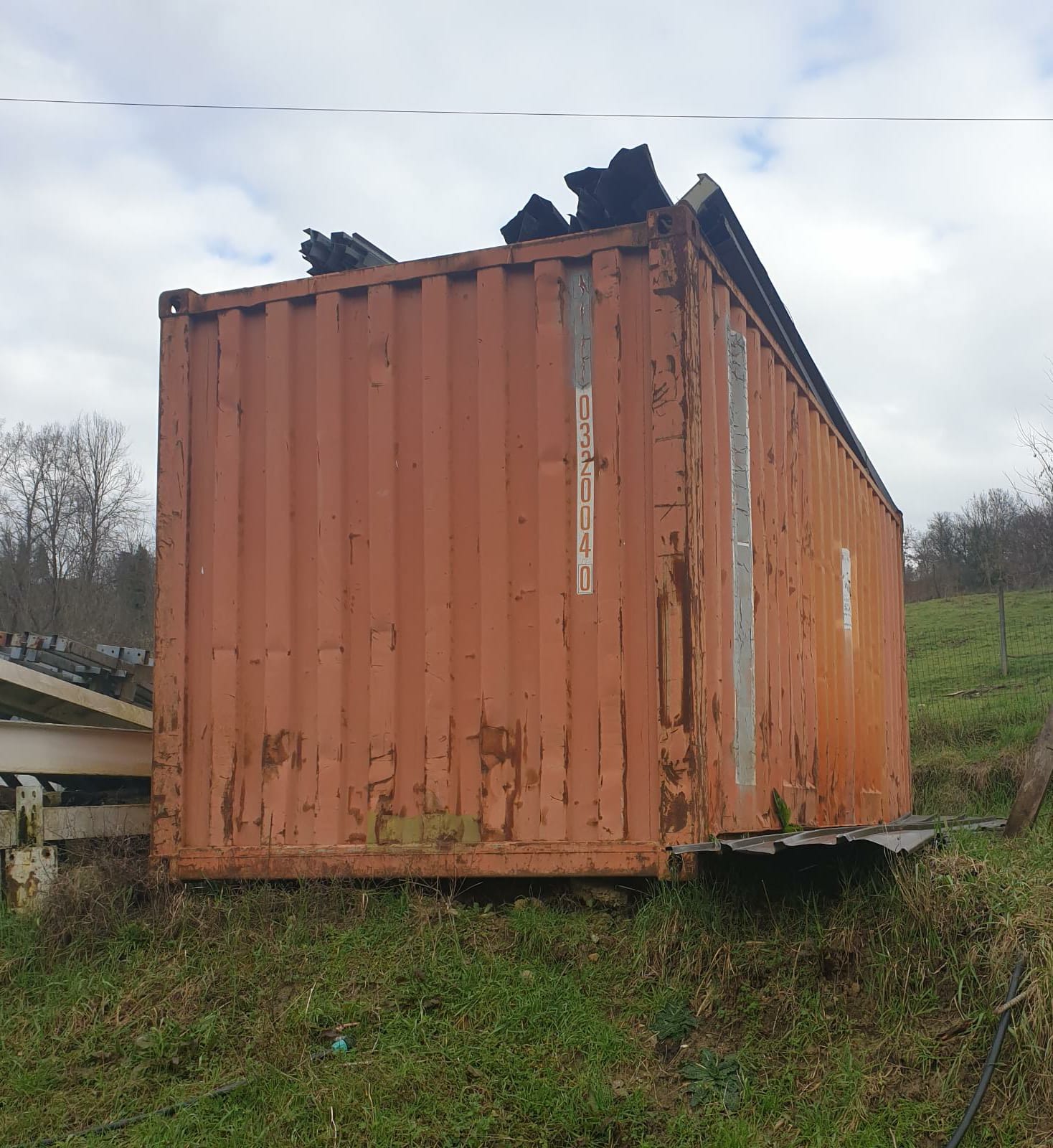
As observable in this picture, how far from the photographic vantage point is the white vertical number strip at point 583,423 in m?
4.52

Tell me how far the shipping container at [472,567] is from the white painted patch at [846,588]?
186 cm

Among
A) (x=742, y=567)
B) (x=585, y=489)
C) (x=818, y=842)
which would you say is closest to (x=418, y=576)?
(x=585, y=489)

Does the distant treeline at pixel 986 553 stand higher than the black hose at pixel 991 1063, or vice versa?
the distant treeline at pixel 986 553

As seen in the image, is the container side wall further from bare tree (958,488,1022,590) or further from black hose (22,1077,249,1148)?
bare tree (958,488,1022,590)

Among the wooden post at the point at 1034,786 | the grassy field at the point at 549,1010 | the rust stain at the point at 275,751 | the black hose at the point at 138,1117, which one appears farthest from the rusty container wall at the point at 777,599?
the black hose at the point at 138,1117

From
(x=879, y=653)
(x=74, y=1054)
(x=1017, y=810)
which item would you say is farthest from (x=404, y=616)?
(x=879, y=653)

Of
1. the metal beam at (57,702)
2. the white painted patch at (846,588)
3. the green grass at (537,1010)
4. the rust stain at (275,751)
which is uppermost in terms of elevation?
the white painted patch at (846,588)

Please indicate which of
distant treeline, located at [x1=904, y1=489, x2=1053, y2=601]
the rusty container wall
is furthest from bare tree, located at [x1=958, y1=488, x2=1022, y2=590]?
the rusty container wall

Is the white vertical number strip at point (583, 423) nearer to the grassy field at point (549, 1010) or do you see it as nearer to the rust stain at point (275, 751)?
the grassy field at point (549, 1010)

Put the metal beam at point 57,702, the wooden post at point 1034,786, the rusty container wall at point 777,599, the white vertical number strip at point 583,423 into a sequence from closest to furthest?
1. the white vertical number strip at point 583,423
2. the rusty container wall at point 777,599
3. the wooden post at point 1034,786
4. the metal beam at point 57,702

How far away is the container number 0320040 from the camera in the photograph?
178 inches

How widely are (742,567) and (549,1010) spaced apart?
7.13 ft

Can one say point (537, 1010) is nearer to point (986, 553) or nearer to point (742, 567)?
point (742, 567)

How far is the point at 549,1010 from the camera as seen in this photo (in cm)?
383
